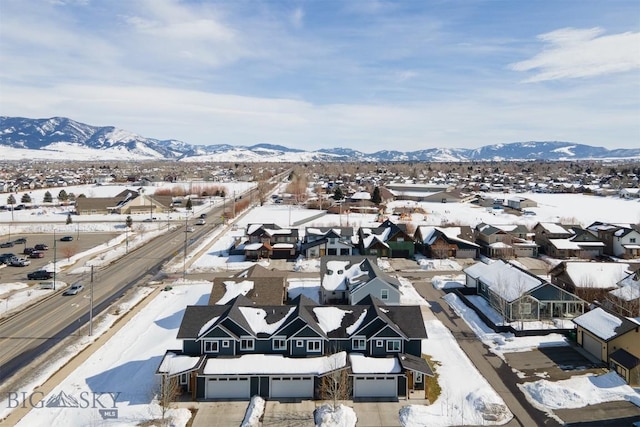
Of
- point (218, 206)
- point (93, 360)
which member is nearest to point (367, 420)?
point (93, 360)

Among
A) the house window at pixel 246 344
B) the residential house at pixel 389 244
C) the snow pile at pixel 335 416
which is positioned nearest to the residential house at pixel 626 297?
the snow pile at pixel 335 416

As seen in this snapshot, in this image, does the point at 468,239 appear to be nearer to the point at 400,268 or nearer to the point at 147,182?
the point at 400,268

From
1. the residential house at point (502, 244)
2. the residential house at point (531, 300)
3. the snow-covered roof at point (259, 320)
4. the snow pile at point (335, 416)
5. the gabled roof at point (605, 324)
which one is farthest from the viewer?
the residential house at point (502, 244)

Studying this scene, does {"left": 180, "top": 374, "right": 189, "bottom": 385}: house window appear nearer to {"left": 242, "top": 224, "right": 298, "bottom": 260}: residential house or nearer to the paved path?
the paved path

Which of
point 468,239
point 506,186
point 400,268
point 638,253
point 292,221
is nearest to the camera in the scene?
point 400,268

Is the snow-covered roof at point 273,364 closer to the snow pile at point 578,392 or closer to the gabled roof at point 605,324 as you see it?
the snow pile at point 578,392
